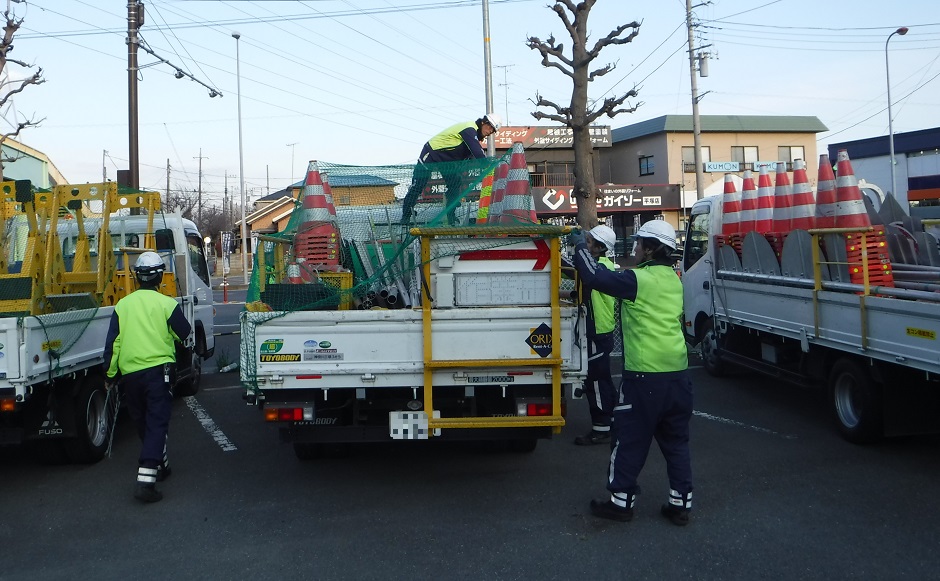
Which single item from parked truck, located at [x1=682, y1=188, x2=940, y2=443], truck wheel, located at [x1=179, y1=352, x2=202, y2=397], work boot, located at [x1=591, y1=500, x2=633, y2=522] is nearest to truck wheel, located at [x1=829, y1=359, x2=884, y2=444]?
parked truck, located at [x1=682, y1=188, x2=940, y2=443]

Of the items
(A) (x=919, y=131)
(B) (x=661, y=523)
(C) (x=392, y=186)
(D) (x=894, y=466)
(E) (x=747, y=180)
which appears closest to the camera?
(B) (x=661, y=523)

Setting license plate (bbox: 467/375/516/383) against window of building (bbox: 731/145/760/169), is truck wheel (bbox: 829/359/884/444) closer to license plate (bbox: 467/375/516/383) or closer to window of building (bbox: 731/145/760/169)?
license plate (bbox: 467/375/516/383)

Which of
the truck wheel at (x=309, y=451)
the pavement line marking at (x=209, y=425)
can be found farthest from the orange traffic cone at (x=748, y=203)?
the pavement line marking at (x=209, y=425)

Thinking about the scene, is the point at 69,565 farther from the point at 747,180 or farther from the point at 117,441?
the point at 747,180

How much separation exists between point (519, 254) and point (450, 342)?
0.76 metres

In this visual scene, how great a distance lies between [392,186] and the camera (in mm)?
7125

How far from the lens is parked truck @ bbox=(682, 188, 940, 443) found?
6.36 meters

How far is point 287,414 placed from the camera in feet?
18.2

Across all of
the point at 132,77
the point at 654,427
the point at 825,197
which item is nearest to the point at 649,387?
the point at 654,427

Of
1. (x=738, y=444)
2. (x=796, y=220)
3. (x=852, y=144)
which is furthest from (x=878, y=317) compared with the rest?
(x=852, y=144)

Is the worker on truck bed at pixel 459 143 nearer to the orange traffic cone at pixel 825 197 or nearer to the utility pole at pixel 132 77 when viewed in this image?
the orange traffic cone at pixel 825 197

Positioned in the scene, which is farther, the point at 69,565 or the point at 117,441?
the point at 117,441

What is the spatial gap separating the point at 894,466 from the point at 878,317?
119 centimetres

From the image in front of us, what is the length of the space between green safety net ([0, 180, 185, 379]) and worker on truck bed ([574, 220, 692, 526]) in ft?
13.8
